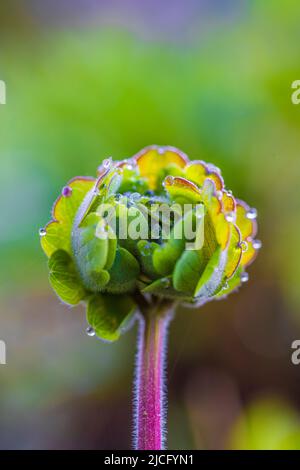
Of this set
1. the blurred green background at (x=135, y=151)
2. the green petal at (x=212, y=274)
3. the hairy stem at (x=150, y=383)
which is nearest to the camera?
the green petal at (x=212, y=274)

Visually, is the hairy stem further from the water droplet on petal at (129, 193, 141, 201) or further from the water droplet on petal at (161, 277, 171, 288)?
the water droplet on petal at (129, 193, 141, 201)

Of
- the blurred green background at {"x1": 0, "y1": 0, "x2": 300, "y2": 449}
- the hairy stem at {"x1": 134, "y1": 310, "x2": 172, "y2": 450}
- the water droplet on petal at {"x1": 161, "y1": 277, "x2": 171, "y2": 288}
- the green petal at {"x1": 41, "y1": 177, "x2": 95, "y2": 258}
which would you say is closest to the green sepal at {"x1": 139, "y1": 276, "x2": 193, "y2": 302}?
the water droplet on petal at {"x1": 161, "y1": 277, "x2": 171, "y2": 288}

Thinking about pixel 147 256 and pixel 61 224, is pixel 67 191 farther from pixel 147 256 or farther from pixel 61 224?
pixel 147 256

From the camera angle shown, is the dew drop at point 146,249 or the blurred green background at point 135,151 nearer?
the dew drop at point 146,249

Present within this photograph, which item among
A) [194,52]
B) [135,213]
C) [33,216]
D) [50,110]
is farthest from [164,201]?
[194,52]

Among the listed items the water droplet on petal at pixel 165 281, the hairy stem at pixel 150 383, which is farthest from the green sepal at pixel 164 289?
the hairy stem at pixel 150 383

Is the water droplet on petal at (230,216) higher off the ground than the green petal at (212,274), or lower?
higher

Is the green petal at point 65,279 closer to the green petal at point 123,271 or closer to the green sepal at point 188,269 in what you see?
the green petal at point 123,271

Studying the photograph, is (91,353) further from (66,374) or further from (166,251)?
(166,251)
